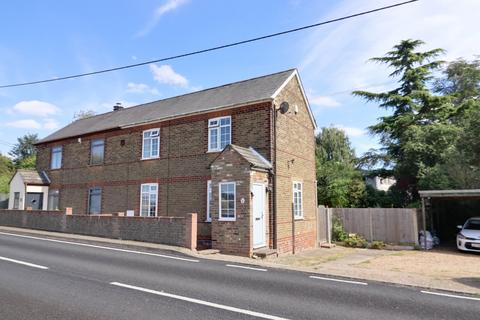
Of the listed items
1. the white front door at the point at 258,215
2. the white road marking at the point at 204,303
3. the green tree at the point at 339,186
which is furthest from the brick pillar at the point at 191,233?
the green tree at the point at 339,186

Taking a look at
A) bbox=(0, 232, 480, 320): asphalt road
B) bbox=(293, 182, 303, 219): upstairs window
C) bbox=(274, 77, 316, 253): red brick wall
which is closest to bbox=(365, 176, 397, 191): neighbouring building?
bbox=(274, 77, 316, 253): red brick wall

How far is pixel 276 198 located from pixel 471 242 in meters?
8.97

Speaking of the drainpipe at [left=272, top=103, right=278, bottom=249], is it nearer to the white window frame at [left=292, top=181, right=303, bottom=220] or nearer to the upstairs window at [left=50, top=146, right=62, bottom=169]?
the white window frame at [left=292, top=181, right=303, bottom=220]

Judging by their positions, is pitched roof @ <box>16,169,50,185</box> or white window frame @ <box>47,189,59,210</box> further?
white window frame @ <box>47,189,59,210</box>

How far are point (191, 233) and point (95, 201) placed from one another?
422 inches

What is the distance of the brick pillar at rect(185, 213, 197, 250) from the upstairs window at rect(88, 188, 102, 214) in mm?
9831

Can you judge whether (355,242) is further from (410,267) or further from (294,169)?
(410,267)

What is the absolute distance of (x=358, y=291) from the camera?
7379 millimetres

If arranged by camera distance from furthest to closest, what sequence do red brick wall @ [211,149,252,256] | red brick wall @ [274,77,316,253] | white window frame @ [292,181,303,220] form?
white window frame @ [292,181,303,220]
red brick wall @ [274,77,316,253]
red brick wall @ [211,149,252,256]

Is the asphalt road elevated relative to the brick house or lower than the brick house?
lower

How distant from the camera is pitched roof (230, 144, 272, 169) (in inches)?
520

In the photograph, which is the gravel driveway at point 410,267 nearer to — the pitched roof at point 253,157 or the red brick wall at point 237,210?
the red brick wall at point 237,210

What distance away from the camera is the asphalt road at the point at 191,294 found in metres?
5.54

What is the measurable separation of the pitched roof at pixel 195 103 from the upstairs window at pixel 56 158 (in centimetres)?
77
